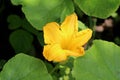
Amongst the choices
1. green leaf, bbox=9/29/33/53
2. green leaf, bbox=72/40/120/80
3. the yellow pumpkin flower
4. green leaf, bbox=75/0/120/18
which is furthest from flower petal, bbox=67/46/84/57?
green leaf, bbox=9/29/33/53

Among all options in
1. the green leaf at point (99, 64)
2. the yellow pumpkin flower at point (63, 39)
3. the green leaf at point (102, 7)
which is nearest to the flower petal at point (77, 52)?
the yellow pumpkin flower at point (63, 39)

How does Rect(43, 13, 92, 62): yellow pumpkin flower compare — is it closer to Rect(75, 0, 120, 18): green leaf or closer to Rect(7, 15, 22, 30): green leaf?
Rect(75, 0, 120, 18): green leaf

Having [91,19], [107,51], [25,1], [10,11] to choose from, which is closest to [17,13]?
[10,11]

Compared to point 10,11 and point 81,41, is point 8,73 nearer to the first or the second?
point 81,41

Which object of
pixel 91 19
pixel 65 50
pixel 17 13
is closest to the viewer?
pixel 65 50

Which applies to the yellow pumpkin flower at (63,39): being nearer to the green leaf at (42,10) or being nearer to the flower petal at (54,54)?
the flower petal at (54,54)
